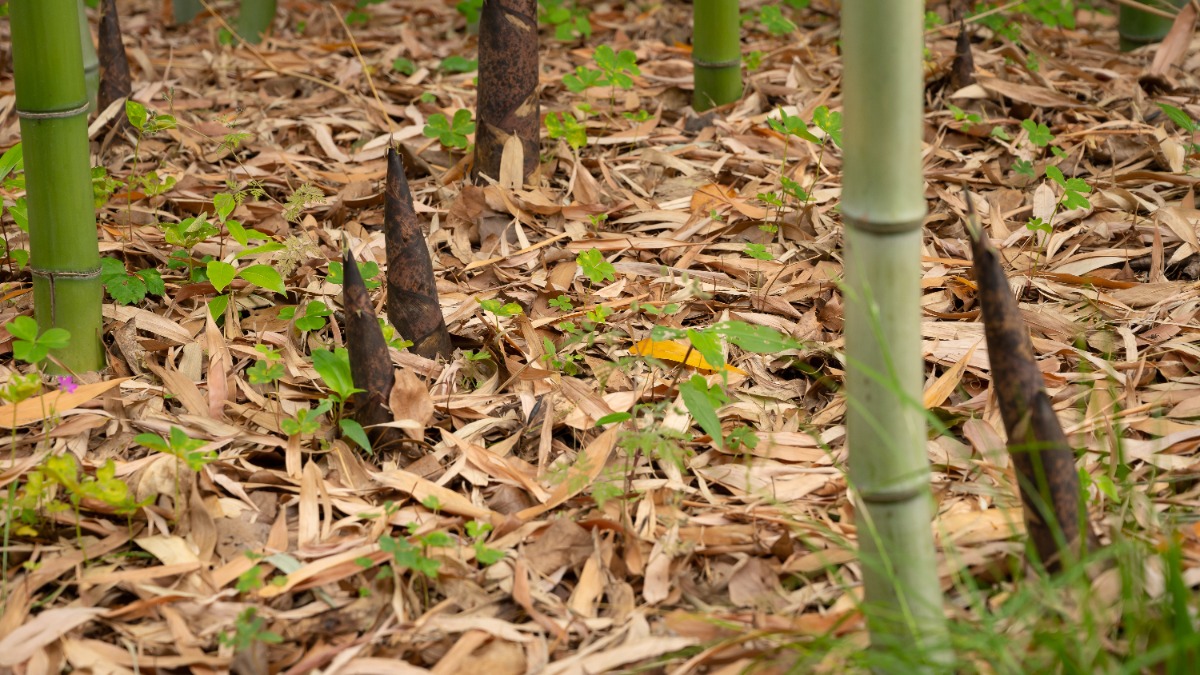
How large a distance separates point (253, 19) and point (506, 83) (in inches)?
50.4

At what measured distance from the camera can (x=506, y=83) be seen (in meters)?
2.14

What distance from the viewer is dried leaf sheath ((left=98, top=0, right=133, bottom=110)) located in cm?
235

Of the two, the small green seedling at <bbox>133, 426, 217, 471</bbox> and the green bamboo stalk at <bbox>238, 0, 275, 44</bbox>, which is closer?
the small green seedling at <bbox>133, 426, 217, 471</bbox>

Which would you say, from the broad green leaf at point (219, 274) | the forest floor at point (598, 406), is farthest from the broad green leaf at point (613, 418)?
the broad green leaf at point (219, 274)

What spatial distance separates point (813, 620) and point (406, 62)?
6.77ft

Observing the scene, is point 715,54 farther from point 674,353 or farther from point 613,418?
point 613,418

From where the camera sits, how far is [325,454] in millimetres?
1532

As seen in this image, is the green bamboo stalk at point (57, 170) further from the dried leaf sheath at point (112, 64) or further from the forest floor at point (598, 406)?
the dried leaf sheath at point (112, 64)

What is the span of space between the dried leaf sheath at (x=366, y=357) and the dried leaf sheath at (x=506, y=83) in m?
0.77

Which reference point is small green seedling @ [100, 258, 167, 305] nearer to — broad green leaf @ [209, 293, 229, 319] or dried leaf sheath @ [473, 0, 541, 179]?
broad green leaf @ [209, 293, 229, 319]

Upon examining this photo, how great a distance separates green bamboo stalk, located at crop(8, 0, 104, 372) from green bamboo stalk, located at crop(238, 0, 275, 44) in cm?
162

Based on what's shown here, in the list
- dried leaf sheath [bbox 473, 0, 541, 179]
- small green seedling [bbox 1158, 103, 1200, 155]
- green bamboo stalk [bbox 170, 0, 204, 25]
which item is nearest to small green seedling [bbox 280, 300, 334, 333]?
dried leaf sheath [bbox 473, 0, 541, 179]

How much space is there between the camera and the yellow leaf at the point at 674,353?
168 cm

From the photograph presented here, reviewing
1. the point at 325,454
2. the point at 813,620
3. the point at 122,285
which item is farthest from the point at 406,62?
the point at 813,620
